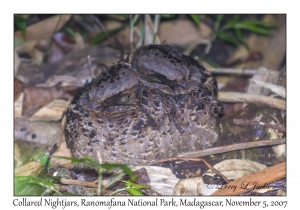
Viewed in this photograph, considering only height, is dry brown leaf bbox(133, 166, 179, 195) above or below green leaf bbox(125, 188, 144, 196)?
above

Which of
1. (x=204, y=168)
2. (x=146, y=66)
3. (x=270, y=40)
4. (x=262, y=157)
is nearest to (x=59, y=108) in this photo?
(x=146, y=66)

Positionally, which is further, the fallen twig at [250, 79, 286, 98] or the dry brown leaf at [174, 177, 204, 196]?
the fallen twig at [250, 79, 286, 98]

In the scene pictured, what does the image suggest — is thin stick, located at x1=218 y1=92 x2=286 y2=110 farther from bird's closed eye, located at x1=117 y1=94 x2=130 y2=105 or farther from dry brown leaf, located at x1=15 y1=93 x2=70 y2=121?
dry brown leaf, located at x1=15 y1=93 x2=70 y2=121

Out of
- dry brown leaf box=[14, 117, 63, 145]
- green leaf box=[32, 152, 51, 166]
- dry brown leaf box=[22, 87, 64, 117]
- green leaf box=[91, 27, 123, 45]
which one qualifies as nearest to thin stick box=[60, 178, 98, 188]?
green leaf box=[32, 152, 51, 166]

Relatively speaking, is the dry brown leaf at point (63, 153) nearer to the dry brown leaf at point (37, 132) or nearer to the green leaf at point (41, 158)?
the dry brown leaf at point (37, 132)

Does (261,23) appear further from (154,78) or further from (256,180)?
(256,180)

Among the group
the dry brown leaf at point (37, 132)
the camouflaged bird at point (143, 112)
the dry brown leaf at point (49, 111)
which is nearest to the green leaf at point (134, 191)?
the camouflaged bird at point (143, 112)

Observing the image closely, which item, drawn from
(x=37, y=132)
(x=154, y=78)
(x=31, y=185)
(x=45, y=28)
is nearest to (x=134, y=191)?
(x=31, y=185)
